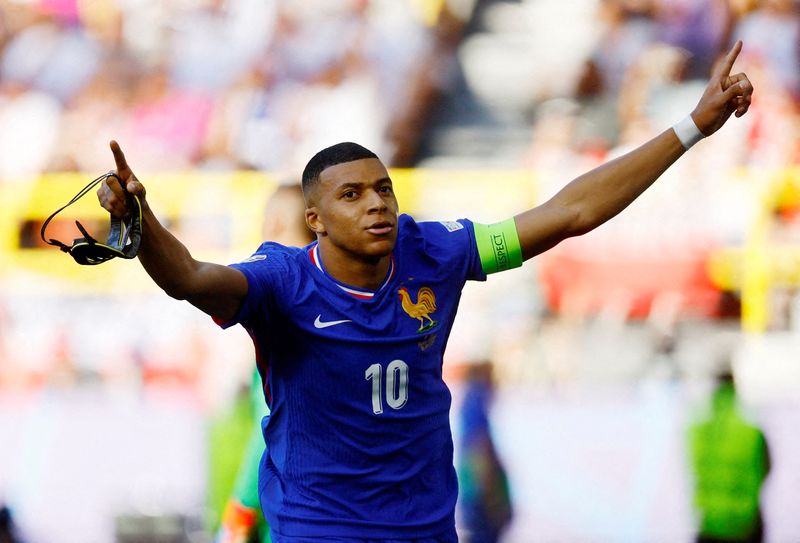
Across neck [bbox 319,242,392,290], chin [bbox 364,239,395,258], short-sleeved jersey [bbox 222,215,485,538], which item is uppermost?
chin [bbox 364,239,395,258]

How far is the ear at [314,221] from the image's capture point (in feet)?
11.5

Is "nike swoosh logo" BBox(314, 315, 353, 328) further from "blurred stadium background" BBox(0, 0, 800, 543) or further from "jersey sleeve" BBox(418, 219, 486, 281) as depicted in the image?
"blurred stadium background" BBox(0, 0, 800, 543)

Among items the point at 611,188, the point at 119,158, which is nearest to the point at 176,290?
the point at 119,158

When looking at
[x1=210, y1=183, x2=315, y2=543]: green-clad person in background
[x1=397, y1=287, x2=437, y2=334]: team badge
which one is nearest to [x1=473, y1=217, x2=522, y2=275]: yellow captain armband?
[x1=397, y1=287, x2=437, y2=334]: team badge

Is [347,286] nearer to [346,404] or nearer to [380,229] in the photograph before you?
[380,229]

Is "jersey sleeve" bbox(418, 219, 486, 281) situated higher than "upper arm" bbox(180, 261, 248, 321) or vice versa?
"jersey sleeve" bbox(418, 219, 486, 281)

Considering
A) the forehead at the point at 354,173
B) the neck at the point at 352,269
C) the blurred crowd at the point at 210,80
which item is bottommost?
the neck at the point at 352,269

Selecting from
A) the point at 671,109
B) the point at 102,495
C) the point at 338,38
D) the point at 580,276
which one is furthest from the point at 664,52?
the point at 102,495

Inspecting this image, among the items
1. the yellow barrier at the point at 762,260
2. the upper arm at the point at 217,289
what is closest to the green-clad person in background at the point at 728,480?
the yellow barrier at the point at 762,260

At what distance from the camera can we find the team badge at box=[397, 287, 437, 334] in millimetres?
3466

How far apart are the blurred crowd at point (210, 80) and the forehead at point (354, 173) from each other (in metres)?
2.61

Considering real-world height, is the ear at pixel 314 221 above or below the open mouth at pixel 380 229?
above

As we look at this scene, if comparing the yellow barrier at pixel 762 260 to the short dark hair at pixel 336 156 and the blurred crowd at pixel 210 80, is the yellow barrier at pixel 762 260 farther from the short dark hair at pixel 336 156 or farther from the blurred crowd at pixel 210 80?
the short dark hair at pixel 336 156

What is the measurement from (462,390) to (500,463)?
41 centimetres
